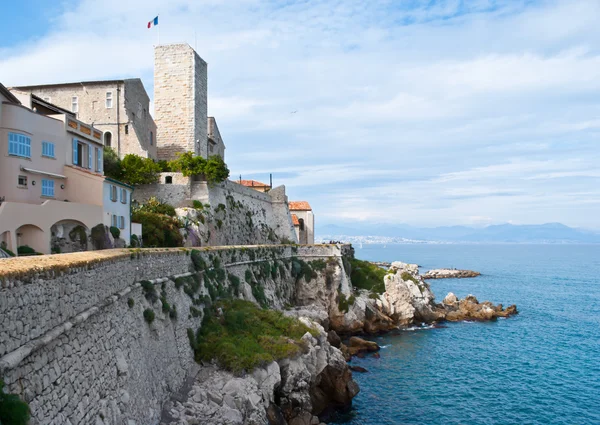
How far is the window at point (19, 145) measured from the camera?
21109mm

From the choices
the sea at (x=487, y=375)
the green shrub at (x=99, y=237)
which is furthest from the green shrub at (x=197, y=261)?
the sea at (x=487, y=375)

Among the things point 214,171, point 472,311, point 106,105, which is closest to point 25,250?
point 214,171

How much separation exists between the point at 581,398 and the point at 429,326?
1888 cm

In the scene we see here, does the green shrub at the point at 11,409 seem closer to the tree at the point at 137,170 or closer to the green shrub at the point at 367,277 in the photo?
the tree at the point at 137,170

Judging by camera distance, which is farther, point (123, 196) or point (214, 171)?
point (214, 171)

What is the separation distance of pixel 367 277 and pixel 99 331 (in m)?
42.0

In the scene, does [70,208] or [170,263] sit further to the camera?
[70,208]

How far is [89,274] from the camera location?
12023 mm

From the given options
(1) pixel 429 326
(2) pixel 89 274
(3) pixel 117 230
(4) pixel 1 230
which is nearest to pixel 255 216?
(1) pixel 429 326

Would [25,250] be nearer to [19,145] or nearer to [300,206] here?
[19,145]

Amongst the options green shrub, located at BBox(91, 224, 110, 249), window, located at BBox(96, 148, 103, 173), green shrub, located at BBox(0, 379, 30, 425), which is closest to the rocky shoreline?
green shrub, located at BBox(0, 379, 30, 425)

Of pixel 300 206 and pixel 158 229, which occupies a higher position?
pixel 300 206

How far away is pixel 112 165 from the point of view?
38625mm

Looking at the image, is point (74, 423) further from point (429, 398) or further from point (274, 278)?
point (274, 278)
